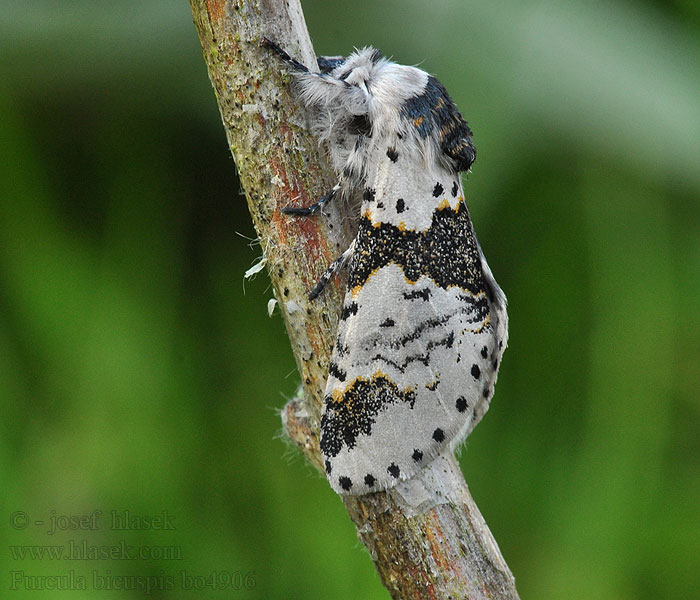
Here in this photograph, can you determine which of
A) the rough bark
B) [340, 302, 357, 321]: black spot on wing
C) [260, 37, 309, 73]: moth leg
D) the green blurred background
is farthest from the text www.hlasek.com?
[260, 37, 309, 73]: moth leg

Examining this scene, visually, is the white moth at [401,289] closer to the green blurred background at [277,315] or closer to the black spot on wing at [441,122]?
the black spot on wing at [441,122]

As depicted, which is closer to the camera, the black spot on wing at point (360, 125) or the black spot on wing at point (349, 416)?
the black spot on wing at point (349, 416)

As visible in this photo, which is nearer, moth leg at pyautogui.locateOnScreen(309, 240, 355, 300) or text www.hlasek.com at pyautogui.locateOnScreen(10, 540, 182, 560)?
moth leg at pyautogui.locateOnScreen(309, 240, 355, 300)

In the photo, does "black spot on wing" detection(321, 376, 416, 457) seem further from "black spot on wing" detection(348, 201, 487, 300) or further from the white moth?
"black spot on wing" detection(348, 201, 487, 300)

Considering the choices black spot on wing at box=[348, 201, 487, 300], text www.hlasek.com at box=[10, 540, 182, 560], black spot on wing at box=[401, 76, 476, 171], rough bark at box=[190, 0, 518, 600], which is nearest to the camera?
rough bark at box=[190, 0, 518, 600]

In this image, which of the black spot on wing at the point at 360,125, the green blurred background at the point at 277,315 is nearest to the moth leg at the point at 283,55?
the black spot on wing at the point at 360,125

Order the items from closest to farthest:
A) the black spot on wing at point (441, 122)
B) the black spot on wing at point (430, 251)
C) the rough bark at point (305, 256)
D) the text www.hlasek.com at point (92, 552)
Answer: the rough bark at point (305, 256)
the black spot on wing at point (430, 251)
the black spot on wing at point (441, 122)
the text www.hlasek.com at point (92, 552)

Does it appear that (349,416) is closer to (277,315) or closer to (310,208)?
(310,208)
